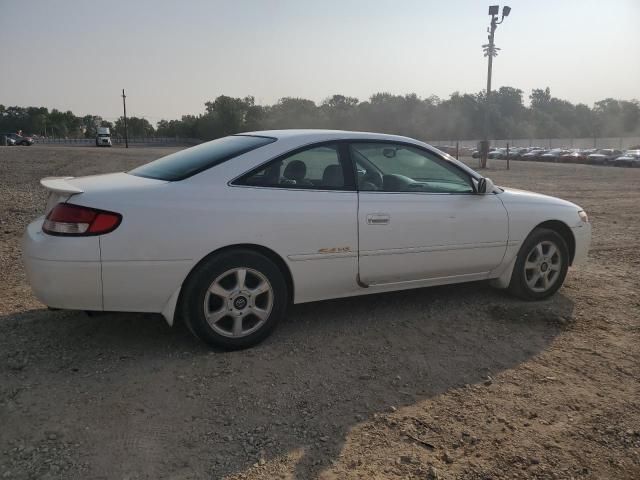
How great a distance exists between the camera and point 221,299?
3.66 meters

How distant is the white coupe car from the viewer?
3377 mm

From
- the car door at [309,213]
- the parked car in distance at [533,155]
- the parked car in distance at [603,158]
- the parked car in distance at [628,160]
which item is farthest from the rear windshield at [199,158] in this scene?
the parked car in distance at [533,155]

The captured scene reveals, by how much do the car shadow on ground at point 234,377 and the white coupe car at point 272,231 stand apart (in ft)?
1.04

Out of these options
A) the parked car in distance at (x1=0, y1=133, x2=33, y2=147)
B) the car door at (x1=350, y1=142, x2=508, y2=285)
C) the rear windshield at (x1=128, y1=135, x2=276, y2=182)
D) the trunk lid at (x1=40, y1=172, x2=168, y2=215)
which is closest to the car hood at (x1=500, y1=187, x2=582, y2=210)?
the car door at (x1=350, y1=142, x2=508, y2=285)

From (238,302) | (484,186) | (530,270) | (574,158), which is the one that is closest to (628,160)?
(574,158)

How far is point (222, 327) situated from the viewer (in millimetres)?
3736

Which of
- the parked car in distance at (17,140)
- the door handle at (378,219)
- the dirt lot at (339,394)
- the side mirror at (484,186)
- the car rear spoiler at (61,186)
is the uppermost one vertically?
the parked car in distance at (17,140)

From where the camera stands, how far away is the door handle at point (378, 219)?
407 centimetres

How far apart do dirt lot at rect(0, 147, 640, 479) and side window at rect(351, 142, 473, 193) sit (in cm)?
106

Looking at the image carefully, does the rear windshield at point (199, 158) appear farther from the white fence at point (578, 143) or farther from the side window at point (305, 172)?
the white fence at point (578, 143)

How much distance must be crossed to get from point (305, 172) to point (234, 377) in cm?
154

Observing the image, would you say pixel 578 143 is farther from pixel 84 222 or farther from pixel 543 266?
pixel 84 222

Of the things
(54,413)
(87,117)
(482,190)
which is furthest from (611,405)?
(87,117)

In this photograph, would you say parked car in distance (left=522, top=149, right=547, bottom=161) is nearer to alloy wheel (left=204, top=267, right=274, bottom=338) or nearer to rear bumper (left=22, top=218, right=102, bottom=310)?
alloy wheel (left=204, top=267, right=274, bottom=338)
